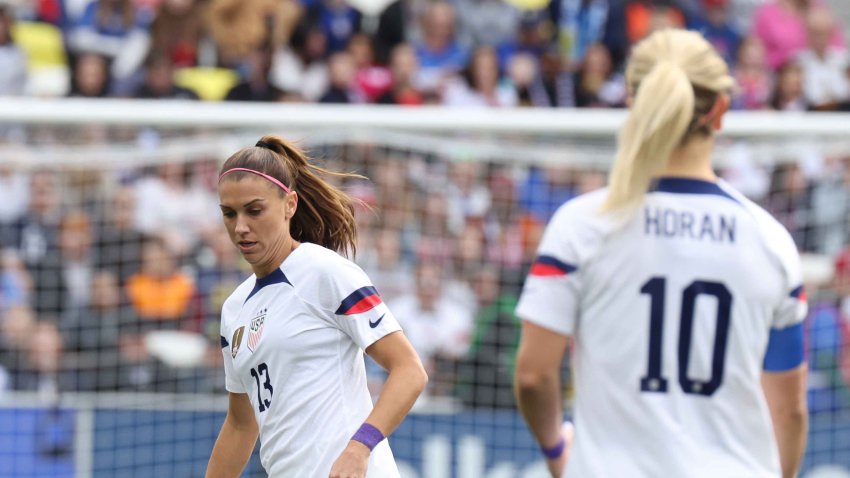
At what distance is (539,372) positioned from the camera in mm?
3451

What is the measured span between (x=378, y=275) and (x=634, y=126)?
19.8 feet

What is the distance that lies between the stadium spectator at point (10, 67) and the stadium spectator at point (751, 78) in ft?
17.9

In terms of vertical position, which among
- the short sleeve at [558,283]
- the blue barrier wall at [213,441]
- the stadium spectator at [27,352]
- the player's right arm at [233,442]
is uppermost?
the short sleeve at [558,283]

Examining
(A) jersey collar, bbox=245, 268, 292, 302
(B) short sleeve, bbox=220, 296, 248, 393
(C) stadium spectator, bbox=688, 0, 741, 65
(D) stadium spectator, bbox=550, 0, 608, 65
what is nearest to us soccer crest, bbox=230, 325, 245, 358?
(B) short sleeve, bbox=220, 296, 248, 393

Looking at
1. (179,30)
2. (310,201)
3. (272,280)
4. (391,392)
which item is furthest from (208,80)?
(391,392)

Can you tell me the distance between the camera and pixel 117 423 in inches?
339

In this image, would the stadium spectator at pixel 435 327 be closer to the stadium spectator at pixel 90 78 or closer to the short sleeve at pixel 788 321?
the stadium spectator at pixel 90 78

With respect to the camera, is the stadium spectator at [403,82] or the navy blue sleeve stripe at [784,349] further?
the stadium spectator at [403,82]

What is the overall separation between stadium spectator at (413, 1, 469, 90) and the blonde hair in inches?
316

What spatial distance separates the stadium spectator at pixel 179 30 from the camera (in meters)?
11.2

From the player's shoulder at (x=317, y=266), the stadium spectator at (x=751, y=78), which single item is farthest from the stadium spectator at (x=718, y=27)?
the player's shoulder at (x=317, y=266)

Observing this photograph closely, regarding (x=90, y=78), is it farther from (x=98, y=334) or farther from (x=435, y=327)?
(x=435, y=327)

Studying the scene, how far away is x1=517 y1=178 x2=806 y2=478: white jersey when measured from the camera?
11.1ft

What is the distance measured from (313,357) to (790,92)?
7896 mm
